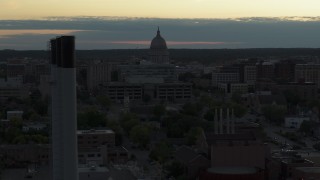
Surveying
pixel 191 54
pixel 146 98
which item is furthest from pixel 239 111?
pixel 191 54

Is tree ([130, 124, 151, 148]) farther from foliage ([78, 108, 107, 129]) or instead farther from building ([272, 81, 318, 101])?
building ([272, 81, 318, 101])

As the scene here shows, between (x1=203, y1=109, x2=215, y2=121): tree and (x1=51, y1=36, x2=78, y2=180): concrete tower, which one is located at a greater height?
(x1=51, y1=36, x2=78, y2=180): concrete tower

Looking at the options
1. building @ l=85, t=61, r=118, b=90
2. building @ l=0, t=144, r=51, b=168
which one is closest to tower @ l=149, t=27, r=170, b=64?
building @ l=85, t=61, r=118, b=90

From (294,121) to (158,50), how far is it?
162ft

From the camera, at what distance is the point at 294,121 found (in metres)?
39.3

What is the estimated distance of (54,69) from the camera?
15.9 meters

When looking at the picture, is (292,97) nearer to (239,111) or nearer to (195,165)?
(239,111)

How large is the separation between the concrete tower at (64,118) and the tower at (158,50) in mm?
70539

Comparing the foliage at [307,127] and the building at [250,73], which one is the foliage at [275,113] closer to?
the foliage at [307,127]

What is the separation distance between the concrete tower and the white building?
24.6 meters

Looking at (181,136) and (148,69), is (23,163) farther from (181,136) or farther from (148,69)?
(148,69)

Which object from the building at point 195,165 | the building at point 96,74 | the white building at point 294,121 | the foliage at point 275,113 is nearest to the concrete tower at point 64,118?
the building at point 195,165

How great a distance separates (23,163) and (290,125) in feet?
52.3

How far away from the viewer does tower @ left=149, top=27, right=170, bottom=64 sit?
86.9m
